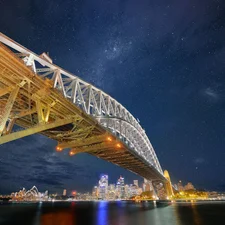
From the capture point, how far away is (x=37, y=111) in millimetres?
16703

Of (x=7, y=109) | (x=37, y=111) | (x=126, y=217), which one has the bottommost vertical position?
(x=126, y=217)

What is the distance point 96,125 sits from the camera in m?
23.3

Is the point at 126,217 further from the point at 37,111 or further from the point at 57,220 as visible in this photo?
Answer: the point at 37,111

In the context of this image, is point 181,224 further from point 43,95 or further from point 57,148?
point 57,148

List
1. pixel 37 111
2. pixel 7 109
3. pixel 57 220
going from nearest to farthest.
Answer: pixel 7 109 < pixel 37 111 < pixel 57 220

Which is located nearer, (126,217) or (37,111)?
(37,111)

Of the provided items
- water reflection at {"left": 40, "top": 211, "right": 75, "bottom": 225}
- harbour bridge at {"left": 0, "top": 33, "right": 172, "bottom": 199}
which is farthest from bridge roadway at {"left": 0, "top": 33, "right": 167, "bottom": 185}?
water reflection at {"left": 40, "top": 211, "right": 75, "bottom": 225}

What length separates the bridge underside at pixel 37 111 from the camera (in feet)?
45.0

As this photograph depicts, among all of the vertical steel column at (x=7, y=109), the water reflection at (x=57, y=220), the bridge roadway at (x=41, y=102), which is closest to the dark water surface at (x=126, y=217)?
the water reflection at (x=57, y=220)

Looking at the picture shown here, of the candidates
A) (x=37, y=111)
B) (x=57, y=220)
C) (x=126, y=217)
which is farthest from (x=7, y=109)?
(x=126, y=217)

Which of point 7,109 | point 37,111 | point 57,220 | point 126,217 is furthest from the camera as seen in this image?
point 126,217

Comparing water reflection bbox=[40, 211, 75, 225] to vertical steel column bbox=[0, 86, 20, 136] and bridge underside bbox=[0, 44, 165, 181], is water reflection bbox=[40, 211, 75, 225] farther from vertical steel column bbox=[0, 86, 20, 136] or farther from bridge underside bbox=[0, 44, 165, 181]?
vertical steel column bbox=[0, 86, 20, 136]

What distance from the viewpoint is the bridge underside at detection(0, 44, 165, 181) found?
45.0ft

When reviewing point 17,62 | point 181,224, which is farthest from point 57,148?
point 181,224
